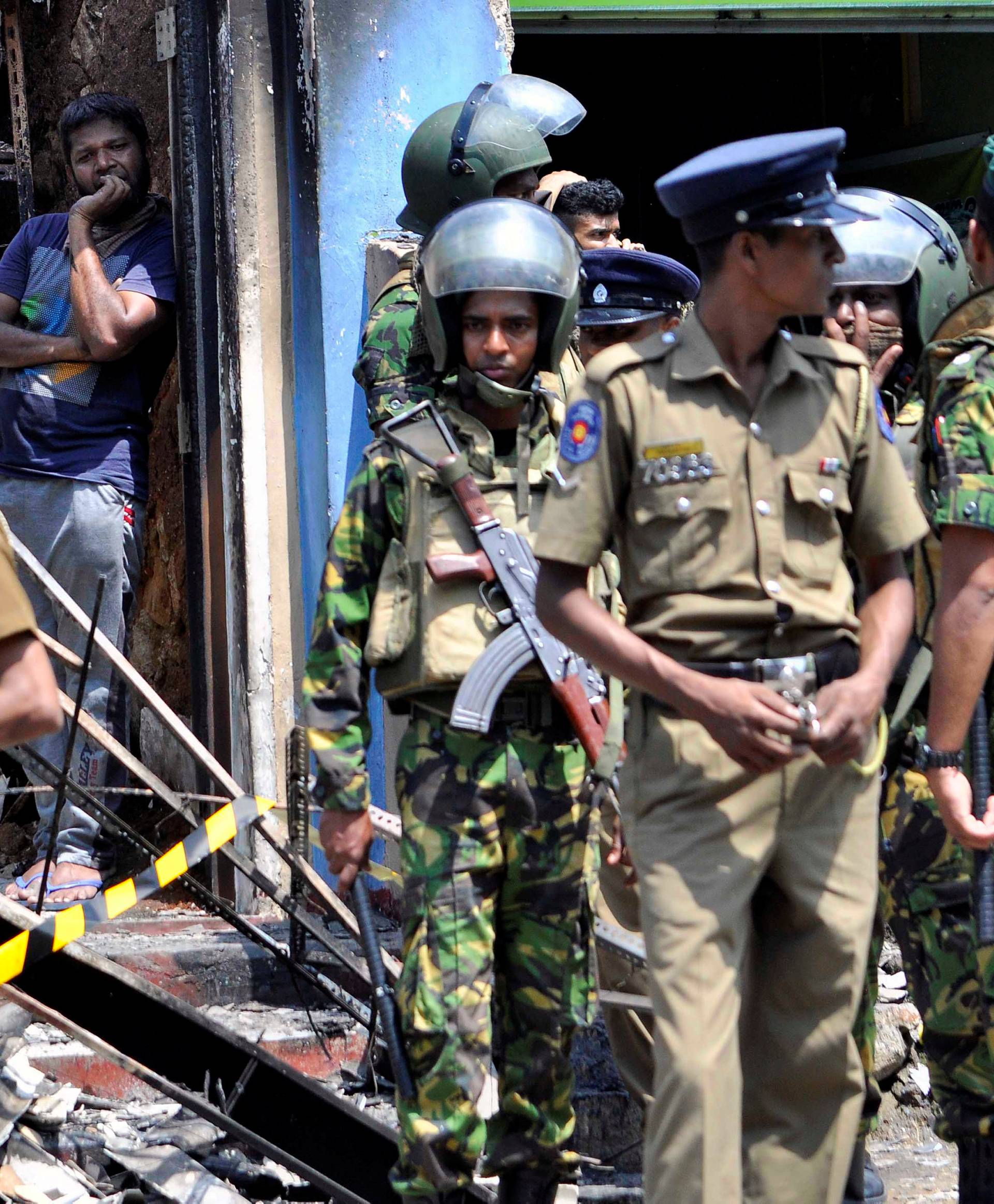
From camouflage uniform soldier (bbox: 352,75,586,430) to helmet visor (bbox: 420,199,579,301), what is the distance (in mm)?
608

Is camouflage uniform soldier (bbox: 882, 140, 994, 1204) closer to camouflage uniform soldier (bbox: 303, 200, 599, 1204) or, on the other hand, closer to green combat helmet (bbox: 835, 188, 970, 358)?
green combat helmet (bbox: 835, 188, 970, 358)

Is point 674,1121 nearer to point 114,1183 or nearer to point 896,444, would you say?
point 896,444

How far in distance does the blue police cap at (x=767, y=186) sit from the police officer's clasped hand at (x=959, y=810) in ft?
3.33

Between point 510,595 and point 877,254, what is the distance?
3.91 feet

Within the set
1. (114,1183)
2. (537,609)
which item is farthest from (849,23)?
(114,1183)

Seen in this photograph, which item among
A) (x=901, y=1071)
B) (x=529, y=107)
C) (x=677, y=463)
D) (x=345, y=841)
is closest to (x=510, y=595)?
(x=345, y=841)

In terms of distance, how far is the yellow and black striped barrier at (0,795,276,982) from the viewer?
144 inches

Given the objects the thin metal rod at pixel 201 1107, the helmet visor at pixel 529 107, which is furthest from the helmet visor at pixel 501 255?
the thin metal rod at pixel 201 1107

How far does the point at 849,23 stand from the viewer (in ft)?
21.5

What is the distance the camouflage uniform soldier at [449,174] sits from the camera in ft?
14.2

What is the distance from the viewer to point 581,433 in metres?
2.75

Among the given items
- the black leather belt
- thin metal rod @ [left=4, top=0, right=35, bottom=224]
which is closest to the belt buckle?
the black leather belt

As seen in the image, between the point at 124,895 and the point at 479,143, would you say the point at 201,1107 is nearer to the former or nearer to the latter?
the point at 124,895

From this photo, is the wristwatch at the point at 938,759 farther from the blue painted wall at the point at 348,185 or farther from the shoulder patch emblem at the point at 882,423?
the blue painted wall at the point at 348,185
